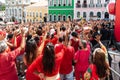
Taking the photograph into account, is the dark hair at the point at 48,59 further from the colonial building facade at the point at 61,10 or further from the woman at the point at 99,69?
the colonial building facade at the point at 61,10

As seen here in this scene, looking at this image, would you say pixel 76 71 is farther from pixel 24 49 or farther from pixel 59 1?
pixel 59 1

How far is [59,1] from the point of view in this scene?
64.0 metres

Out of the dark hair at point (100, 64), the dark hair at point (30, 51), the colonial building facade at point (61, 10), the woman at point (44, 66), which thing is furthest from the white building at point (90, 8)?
the woman at point (44, 66)

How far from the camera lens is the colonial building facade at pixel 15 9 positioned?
8838 centimetres

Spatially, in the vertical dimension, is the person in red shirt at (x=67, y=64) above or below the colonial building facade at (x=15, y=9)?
above

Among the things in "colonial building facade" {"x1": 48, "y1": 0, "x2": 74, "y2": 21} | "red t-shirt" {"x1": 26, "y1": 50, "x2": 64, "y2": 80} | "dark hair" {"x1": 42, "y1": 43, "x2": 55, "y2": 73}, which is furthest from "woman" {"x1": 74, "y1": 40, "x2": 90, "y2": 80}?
"colonial building facade" {"x1": 48, "y1": 0, "x2": 74, "y2": 21}

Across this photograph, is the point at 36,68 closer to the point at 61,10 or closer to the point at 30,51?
the point at 30,51

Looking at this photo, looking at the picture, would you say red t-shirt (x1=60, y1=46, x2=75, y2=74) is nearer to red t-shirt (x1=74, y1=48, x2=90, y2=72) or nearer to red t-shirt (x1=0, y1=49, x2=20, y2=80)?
red t-shirt (x1=74, y1=48, x2=90, y2=72)

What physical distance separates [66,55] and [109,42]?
8.50 meters

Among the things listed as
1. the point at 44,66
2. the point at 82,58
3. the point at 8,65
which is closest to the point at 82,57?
the point at 82,58

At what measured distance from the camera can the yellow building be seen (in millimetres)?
72119

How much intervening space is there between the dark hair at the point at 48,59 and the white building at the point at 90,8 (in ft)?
156

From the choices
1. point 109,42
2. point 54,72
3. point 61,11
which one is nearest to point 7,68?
point 54,72

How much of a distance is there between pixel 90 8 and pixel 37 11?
70.0 ft
